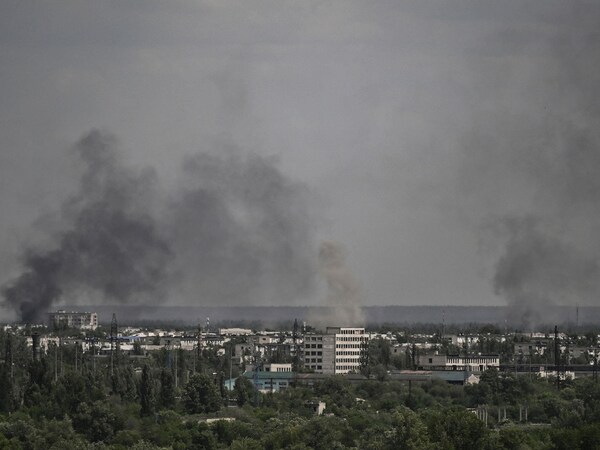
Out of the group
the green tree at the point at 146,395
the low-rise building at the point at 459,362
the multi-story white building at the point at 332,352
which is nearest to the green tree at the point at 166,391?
the green tree at the point at 146,395

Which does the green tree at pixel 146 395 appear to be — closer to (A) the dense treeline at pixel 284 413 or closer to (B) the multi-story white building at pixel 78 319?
(A) the dense treeline at pixel 284 413

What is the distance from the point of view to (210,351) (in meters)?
104

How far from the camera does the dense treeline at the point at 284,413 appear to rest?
161ft

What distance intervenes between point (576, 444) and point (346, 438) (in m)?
9.09

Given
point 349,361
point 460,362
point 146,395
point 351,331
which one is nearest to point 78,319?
point 351,331

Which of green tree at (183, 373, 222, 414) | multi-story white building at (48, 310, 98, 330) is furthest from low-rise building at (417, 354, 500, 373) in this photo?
multi-story white building at (48, 310, 98, 330)

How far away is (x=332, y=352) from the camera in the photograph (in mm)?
97562

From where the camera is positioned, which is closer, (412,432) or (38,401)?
(412,432)

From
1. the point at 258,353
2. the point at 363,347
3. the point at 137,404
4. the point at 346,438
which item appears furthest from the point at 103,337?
the point at 346,438

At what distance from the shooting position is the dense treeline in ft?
161

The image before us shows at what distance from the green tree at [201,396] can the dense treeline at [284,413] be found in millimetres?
37

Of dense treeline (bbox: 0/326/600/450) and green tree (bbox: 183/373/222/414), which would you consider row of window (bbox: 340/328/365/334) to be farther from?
green tree (bbox: 183/373/222/414)

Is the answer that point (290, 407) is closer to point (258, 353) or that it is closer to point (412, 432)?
point (412, 432)

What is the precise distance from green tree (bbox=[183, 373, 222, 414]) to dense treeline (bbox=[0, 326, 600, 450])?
0.12 feet
